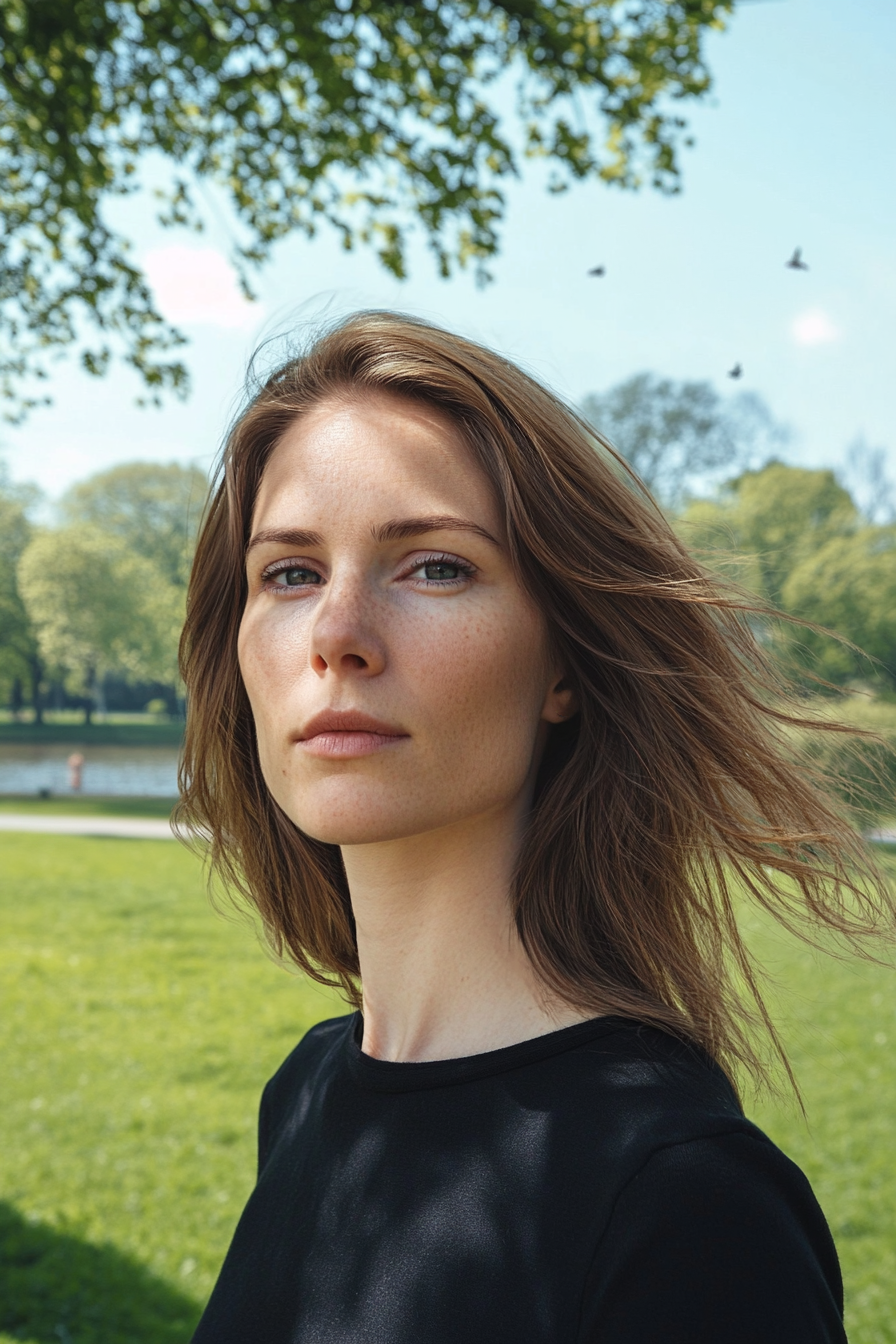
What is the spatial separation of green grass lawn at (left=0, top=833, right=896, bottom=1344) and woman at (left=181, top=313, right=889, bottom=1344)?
503 mm

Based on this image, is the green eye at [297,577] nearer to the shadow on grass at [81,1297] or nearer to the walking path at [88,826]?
the shadow on grass at [81,1297]

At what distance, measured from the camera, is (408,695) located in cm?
145

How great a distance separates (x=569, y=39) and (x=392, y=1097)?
7509 mm

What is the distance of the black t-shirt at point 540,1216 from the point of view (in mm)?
1104

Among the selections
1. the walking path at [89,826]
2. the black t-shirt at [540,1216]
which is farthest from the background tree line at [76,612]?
the black t-shirt at [540,1216]

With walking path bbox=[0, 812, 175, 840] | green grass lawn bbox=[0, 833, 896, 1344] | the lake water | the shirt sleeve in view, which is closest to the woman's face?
the shirt sleeve

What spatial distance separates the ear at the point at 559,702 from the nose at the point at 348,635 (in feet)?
1.05

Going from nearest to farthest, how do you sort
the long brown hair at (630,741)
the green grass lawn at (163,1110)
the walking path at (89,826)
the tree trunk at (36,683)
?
the long brown hair at (630,741) → the green grass lawn at (163,1110) → the walking path at (89,826) → the tree trunk at (36,683)

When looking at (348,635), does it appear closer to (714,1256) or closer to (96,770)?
(714,1256)

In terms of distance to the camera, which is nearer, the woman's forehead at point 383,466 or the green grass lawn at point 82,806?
the woman's forehead at point 383,466

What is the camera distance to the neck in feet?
4.99

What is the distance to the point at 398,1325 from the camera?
131 centimetres

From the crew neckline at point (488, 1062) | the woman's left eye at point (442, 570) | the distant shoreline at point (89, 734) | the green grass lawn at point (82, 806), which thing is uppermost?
the distant shoreline at point (89, 734)

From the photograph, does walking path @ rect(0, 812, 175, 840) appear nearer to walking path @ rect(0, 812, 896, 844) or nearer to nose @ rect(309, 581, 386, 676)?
walking path @ rect(0, 812, 896, 844)
